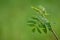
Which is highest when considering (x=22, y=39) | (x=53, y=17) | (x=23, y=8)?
(x=23, y=8)

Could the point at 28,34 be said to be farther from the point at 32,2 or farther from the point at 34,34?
the point at 32,2

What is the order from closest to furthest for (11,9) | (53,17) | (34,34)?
(34,34), (53,17), (11,9)

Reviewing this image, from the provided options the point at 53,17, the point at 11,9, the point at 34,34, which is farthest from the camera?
the point at 11,9

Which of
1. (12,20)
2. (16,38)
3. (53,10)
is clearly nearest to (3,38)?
(16,38)

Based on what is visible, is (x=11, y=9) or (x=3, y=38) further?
(x=11, y=9)

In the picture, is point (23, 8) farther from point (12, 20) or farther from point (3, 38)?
point (3, 38)

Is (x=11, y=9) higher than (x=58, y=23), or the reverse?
(x=11, y=9)

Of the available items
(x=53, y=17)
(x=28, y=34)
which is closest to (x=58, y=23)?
(x=53, y=17)
